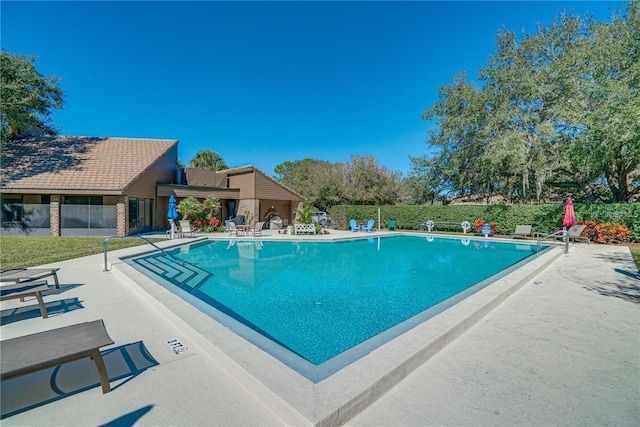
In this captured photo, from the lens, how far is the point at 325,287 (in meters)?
7.33

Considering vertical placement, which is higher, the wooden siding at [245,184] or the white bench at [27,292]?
the wooden siding at [245,184]

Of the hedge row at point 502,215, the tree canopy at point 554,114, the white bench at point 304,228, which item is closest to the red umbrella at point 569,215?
the hedge row at point 502,215

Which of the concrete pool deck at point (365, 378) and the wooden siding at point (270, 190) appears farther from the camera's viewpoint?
the wooden siding at point (270, 190)

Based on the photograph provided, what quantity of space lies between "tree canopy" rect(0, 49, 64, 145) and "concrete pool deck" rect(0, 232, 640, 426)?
2127 centimetres

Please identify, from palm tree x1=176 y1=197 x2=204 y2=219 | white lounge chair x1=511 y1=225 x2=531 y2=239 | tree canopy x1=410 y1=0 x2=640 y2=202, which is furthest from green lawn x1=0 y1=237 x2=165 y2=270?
tree canopy x1=410 y1=0 x2=640 y2=202

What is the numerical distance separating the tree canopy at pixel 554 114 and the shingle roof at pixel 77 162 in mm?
20884

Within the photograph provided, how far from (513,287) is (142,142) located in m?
23.5

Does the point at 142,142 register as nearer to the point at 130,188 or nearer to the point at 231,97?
the point at 130,188

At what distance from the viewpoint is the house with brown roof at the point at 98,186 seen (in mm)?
16125

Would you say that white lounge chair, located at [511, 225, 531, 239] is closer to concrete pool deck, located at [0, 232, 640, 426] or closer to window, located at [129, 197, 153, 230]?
concrete pool deck, located at [0, 232, 640, 426]

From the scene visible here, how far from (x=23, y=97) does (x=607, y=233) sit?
33.9m

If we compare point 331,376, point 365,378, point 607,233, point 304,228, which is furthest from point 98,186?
point 607,233

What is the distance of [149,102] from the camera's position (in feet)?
80.0

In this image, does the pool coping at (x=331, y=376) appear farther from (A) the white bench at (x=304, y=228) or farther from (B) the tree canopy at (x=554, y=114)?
(B) the tree canopy at (x=554, y=114)
